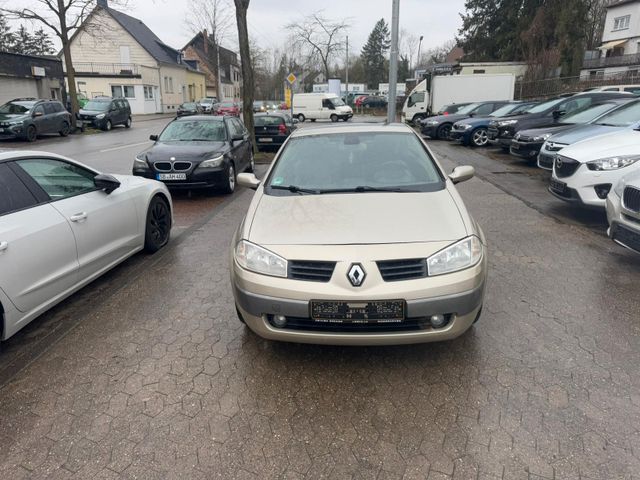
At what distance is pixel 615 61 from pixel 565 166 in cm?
4731

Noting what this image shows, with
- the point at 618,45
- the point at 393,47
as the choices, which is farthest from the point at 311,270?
the point at 618,45

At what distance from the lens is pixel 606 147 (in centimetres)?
631

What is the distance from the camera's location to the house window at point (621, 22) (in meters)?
45.8

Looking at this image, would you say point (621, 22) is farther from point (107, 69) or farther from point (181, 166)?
point (181, 166)

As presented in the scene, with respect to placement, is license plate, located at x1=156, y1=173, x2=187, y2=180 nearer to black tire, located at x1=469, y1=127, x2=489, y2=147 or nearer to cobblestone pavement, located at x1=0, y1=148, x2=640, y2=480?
cobblestone pavement, located at x1=0, y1=148, x2=640, y2=480

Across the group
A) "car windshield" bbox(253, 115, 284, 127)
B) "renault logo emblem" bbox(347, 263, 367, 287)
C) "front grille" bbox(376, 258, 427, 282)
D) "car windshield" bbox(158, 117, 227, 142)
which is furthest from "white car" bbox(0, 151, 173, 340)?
"car windshield" bbox(253, 115, 284, 127)

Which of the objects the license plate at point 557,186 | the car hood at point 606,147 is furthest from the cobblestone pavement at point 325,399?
the license plate at point 557,186

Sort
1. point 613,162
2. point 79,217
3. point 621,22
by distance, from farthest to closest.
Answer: point 621,22 → point 613,162 → point 79,217

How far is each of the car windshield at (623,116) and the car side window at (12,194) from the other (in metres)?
9.19

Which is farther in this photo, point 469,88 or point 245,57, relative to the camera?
point 469,88

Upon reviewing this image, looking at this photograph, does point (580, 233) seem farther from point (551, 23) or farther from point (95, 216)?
point (551, 23)

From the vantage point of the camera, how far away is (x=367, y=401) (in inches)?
112

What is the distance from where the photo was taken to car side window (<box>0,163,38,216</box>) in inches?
136

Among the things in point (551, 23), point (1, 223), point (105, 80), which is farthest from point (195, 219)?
point (105, 80)
